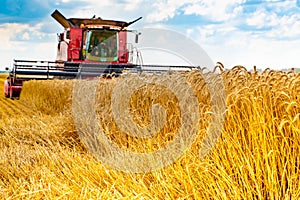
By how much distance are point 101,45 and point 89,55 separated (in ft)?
1.71

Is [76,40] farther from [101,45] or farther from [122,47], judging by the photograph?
[122,47]

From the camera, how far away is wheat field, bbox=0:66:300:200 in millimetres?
2768

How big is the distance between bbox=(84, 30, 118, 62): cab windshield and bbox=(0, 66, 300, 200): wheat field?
9.88 metres

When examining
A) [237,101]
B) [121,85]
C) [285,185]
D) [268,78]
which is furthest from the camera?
[121,85]

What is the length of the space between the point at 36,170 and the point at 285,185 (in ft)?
7.95

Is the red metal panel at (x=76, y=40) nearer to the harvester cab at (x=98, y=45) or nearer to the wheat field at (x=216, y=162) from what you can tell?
the harvester cab at (x=98, y=45)

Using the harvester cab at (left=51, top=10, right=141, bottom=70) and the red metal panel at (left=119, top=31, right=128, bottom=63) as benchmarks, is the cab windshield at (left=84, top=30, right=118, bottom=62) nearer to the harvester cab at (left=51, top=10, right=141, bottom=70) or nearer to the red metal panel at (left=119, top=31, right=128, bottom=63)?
the harvester cab at (left=51, top=10, right=141, bottom=70)

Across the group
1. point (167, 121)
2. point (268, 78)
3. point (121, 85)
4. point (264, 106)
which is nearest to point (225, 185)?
point (264, 106)

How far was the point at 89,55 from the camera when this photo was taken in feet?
48.3

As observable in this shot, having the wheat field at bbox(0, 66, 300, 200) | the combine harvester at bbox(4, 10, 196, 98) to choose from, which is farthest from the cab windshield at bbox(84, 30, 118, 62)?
the wheat field at bbox(0, 66, 300, 200)

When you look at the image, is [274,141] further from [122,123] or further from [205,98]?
[122,123]

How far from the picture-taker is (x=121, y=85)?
19.6 ft

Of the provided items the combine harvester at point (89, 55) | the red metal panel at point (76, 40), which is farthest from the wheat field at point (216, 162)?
the red metal panel at point (76, 40)

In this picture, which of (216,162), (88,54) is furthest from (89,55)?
(216,162)
